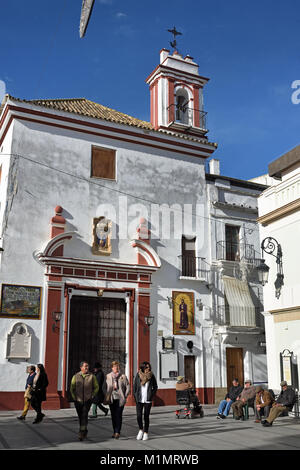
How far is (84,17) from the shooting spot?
8977 mm

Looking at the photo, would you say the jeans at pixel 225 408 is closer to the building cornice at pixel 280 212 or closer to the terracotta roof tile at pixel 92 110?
the building cornice at pixel 280 212

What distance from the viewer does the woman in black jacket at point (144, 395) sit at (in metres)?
9.63

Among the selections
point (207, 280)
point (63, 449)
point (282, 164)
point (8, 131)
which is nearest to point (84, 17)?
point (63, 449)

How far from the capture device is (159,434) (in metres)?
10.6

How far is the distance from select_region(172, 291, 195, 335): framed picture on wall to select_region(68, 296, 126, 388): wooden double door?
2105 millimetres

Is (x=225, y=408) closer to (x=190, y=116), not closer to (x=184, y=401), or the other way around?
(x=184, y=401)

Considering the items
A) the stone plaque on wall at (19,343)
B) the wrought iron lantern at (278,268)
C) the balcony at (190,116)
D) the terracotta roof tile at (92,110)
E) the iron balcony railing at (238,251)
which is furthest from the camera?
the balcony at (190,116)

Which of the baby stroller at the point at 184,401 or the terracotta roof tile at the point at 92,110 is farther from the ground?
the terracotta roof tile at the point at 92,110

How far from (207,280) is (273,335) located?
541 centimetres

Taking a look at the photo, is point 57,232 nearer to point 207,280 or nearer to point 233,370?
point 207,280

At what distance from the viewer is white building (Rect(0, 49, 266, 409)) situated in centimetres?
1667

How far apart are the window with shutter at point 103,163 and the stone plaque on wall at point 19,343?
6515 mm

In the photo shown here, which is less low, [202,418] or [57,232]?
[57,232]

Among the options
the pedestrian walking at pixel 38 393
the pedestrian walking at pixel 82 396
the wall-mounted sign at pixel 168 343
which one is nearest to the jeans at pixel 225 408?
the wall-mounted sign at pixel 168 343
